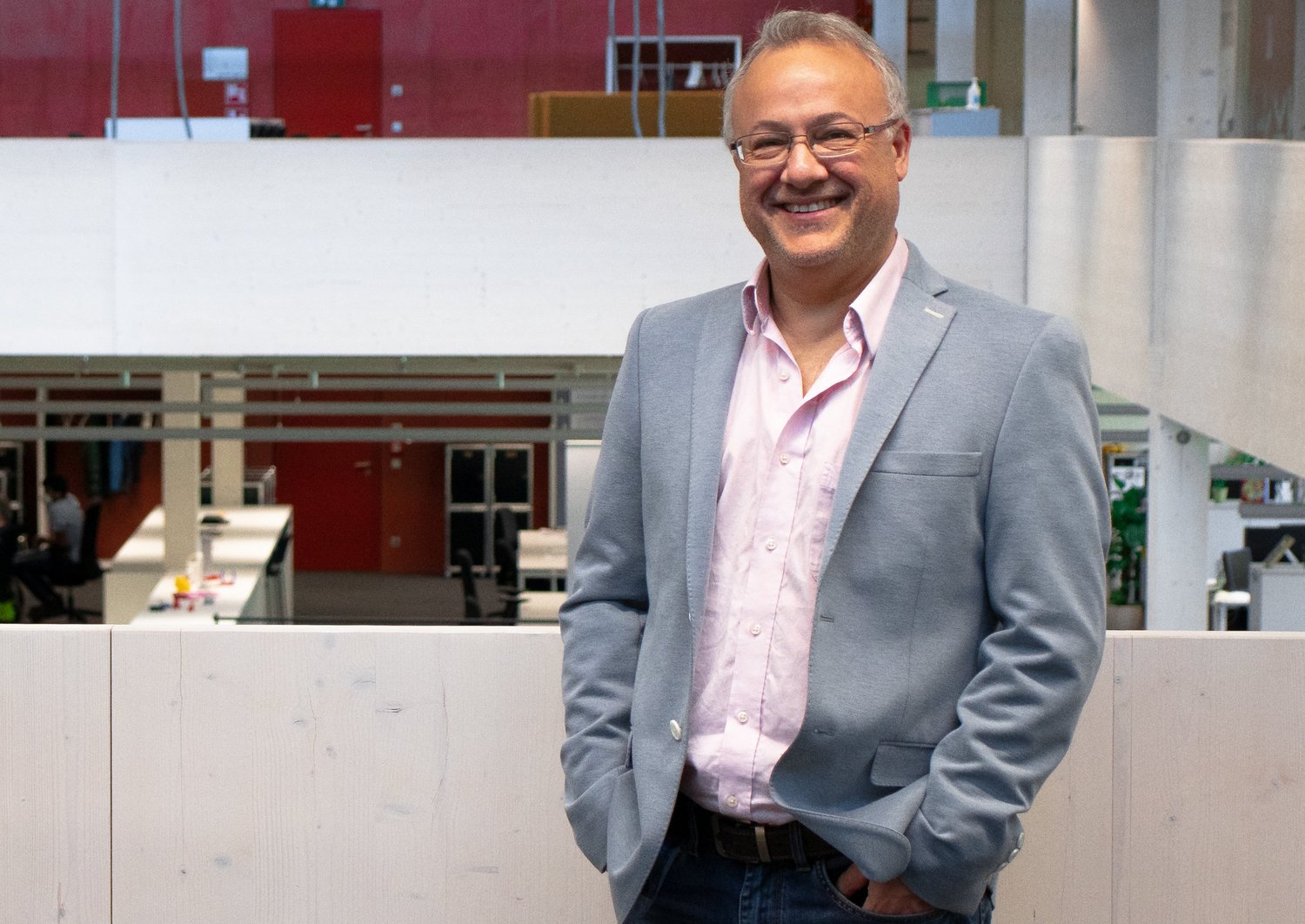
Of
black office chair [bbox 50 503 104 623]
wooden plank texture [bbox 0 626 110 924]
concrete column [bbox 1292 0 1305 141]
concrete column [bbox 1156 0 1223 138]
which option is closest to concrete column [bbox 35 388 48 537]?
black office chair [bbox 50 503 104 623]

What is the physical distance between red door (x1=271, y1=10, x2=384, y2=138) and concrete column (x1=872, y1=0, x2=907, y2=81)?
2.79m

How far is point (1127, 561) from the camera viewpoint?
7.98 metres

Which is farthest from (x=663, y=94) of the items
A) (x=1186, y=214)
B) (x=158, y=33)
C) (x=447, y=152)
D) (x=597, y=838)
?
(x=597, y=838)

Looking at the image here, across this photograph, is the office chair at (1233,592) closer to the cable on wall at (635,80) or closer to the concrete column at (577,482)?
the concrete column at (577,482)

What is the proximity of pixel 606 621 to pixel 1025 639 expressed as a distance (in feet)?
1.55

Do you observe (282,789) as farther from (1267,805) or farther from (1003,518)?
(1267,805)

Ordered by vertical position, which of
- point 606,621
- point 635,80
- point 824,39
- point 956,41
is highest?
point 956,41

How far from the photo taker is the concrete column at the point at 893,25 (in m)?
9.26

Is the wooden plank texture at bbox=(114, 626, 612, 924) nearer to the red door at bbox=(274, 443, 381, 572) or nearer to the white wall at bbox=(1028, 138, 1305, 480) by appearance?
the white wall at bbox=(1028, 138, 1305, 480)

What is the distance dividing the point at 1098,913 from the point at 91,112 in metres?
6.53

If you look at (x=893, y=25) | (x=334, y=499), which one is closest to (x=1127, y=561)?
(x=893, y=25)

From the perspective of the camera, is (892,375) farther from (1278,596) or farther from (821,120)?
(1278,596)

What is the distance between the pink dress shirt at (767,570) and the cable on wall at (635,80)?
579 centimetres

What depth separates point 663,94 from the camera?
751cm
